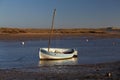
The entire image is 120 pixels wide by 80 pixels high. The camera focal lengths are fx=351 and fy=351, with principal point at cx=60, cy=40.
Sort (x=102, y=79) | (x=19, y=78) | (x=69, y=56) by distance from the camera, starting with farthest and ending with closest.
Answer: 1. (x=69, y=56)
2. (x=19, y=78)
3. (x=102, y=79)

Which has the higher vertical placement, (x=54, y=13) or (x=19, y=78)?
(x=54, y=13)

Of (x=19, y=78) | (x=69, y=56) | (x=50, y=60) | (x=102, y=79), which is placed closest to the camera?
(x=102, y=79)

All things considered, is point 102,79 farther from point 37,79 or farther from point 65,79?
point 37,79

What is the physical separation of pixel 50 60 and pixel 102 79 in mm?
20256

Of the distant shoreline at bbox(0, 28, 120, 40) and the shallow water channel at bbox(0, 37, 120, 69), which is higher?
the shallow water channel at bbox(0, 37, 120, 69)

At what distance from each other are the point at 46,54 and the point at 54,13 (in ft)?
16.5

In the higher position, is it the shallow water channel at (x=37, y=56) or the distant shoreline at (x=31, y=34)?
the shallow water channel at (x=37, y=56)

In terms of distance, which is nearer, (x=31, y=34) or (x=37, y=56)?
(x=37, y=56)

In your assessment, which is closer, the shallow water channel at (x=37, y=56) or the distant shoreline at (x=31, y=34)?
the shallow water channel at (x=37, y=56)

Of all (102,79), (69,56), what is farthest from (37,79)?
(69,56)

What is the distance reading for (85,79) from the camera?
19.9 meters

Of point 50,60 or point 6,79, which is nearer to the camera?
point 6,79

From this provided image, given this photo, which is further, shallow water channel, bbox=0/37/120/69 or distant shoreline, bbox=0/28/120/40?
distant shoreline, bbox=0/28/120/40

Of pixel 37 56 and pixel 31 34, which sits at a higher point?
pixel 37 56
